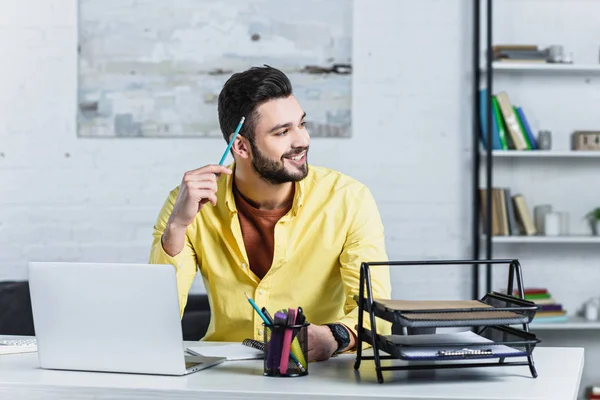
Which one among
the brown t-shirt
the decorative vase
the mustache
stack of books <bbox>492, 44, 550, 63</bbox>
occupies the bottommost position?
the decorative vase

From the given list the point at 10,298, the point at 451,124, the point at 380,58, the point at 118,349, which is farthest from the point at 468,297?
the point at 118,349

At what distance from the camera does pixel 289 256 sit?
6.95 feet

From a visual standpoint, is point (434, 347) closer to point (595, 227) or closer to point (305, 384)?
point (305, 384)

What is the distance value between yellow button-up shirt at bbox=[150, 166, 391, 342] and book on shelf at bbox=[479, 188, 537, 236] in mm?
1566

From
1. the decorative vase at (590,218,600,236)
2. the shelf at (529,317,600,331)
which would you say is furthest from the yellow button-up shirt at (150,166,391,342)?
the decorative vase at (590,218,600,236)

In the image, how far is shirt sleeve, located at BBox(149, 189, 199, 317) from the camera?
6.56 ft

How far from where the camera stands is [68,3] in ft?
12.4

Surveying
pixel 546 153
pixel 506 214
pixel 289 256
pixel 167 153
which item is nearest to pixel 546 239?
pixel 506 214

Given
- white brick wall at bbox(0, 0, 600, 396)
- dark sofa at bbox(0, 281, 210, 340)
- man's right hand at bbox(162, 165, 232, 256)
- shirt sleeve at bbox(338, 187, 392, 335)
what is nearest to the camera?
man's right hand at bbox(162, 165, 232, 256)

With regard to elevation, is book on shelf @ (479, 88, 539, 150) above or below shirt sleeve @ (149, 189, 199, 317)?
above

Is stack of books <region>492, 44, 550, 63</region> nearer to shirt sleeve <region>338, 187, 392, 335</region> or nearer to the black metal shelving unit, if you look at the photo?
the black metal shelving unit

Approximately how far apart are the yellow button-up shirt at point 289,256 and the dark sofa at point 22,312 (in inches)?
35.9

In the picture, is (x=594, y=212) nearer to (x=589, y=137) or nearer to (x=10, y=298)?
(x=589, y=137)

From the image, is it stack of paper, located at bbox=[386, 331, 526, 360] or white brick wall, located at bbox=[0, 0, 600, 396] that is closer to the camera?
stack of paper, located at bbox=[386, 331, 526, 360]
